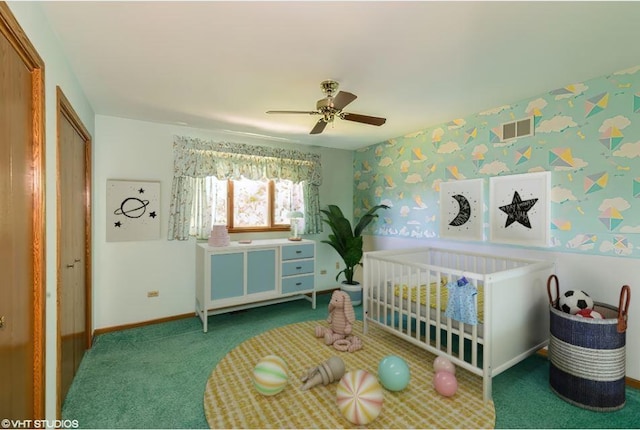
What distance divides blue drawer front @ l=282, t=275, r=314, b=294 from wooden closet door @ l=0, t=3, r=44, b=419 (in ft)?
8.34

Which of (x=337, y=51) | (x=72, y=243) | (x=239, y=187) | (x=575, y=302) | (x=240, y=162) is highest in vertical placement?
(x=337, y=51)

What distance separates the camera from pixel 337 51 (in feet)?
6.30

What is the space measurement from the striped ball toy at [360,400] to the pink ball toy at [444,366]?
2.15 ft

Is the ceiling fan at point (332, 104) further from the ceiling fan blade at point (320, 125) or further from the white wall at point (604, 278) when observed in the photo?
the white wall at point (604, 278)

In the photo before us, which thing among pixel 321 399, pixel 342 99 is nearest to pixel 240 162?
pixel 342 99

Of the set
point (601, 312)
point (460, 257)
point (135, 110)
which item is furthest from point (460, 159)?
point (135, 110)

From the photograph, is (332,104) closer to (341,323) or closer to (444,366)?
(341,323)

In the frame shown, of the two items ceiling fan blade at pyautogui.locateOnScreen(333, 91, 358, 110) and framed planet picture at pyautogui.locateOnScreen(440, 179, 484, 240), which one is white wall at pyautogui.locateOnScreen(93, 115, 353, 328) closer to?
ceiling fan blade at pyautogui.locateOnScreen(333, 91, 358, 110)

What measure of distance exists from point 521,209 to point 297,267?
8.20 ft

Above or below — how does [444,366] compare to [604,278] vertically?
below

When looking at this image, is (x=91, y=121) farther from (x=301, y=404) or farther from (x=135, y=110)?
(x=301, y=404)

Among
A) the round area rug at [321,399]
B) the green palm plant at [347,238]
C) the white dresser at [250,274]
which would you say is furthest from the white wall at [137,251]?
the green palm plant at [347,238]

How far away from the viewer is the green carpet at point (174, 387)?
6.12 ft

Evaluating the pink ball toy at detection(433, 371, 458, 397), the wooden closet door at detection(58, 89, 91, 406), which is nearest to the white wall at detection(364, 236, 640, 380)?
the pink ball toy at detection(433, 371, 458, 397)
